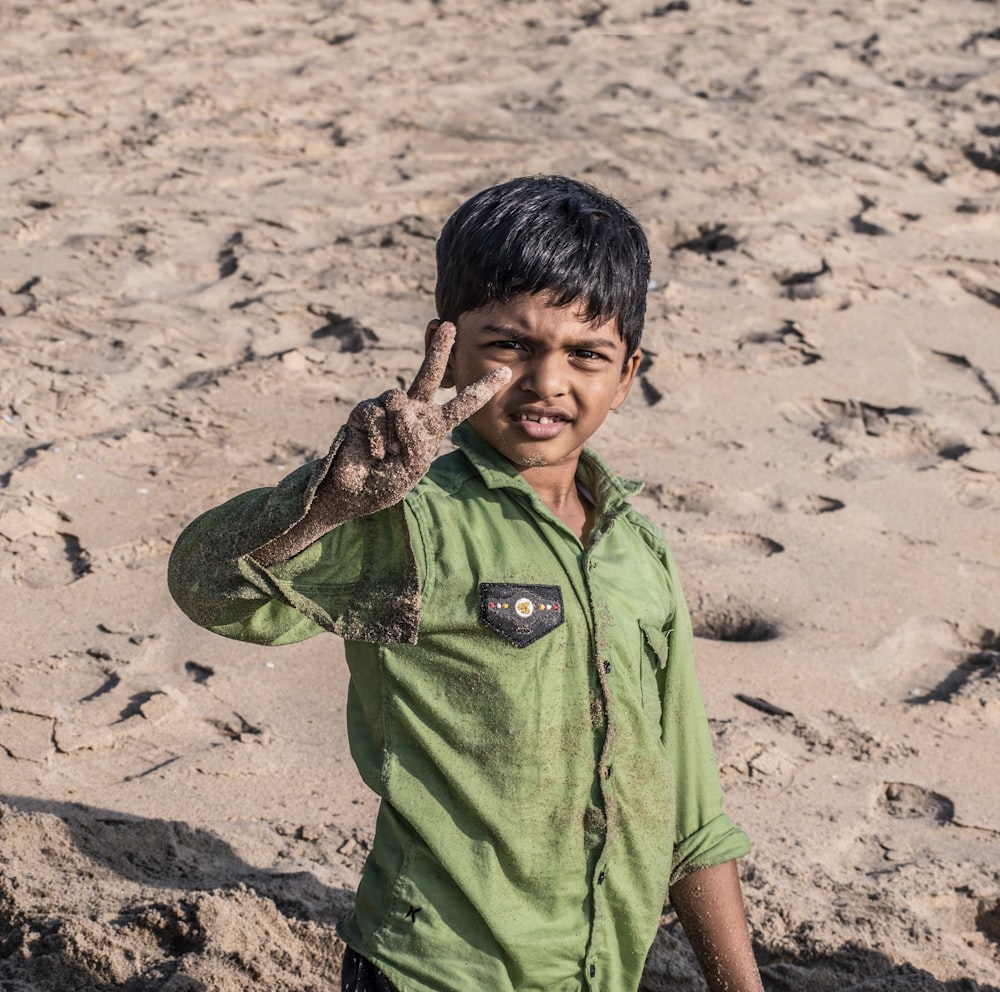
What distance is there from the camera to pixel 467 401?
1365 millimetres

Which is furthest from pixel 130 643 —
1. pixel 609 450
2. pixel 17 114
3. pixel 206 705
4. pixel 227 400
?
pixel 17 114

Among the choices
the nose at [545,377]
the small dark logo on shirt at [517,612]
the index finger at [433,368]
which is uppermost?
the index finger at [433,368]

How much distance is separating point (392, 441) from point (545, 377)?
1.26ft

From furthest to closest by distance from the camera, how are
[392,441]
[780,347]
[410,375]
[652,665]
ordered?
[780,347], [410,375], [652,665], [392,441]

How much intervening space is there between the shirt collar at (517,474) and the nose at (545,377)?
0.10 m

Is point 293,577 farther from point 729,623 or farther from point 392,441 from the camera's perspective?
point 729,623

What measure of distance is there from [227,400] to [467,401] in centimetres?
300

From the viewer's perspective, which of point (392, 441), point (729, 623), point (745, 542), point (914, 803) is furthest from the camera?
point (745, 542)

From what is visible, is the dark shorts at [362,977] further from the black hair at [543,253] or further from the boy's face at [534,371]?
the black hair at [543,253]

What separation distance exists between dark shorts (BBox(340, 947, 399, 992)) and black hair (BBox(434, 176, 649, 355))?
81 cm

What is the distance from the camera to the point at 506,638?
1611 millimetres

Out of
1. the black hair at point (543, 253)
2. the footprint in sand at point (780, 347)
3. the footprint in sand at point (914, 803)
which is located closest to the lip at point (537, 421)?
the black hair at point (543, 253)

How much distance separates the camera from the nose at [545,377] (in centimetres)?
167

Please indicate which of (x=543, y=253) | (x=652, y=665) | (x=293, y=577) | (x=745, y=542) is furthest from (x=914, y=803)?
(x=293, y=577)
